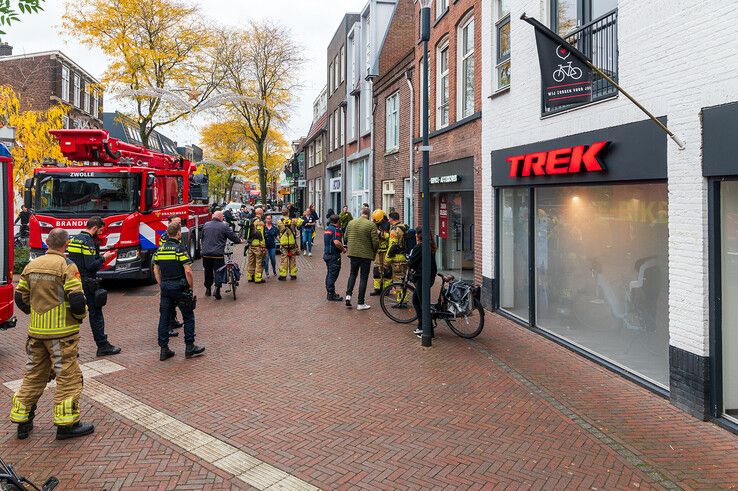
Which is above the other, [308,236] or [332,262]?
[308,236]

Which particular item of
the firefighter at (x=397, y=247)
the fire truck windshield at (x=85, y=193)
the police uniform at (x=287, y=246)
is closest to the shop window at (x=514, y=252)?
the firefighter at (x=397, y=247)

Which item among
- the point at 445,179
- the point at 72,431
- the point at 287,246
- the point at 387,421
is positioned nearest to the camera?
the point at 72,431

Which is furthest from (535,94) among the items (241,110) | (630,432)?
(241,110)

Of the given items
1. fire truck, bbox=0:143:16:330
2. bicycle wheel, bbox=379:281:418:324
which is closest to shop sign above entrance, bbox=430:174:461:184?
bicycle wheel, bbox=379:281:418:324

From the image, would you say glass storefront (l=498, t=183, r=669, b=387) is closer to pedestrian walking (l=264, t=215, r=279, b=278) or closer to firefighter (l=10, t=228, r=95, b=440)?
firefighter (l=10, t=228, r=95, b=440)

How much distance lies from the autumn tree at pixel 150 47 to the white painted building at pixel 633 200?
55.8ft

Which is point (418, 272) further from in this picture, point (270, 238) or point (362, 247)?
point (270, 238)

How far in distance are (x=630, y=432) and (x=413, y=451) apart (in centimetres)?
190

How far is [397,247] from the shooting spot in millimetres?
10273

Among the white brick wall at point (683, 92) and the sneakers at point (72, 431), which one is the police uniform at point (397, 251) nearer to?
the white brick wall at point (683, 92)

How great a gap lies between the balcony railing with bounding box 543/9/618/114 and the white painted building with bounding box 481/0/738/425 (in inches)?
0.8

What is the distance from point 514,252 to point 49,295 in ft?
22.7

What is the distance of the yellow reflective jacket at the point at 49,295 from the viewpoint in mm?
4598

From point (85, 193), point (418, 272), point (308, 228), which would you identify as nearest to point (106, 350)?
point (418, 272)
